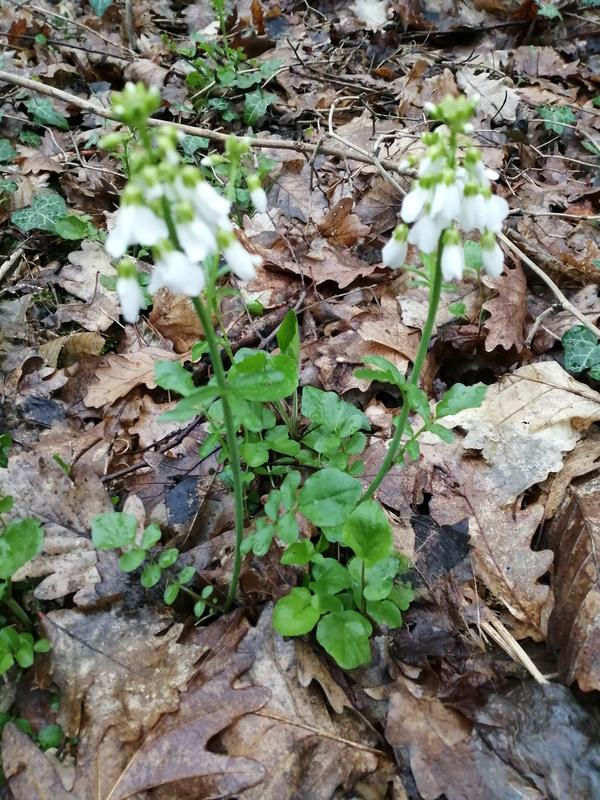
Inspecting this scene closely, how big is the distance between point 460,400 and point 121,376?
82.4 inches

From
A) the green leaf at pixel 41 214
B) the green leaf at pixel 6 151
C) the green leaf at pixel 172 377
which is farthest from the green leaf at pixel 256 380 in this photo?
the green leaf at pixel 6 151

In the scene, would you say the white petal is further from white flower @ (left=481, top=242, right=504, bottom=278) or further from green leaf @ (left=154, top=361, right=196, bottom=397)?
green leaf @ (left=154, top=361, right=196, bottom=397)

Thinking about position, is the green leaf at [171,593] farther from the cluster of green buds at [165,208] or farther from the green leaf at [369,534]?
the cluster of green buds at [165,208]

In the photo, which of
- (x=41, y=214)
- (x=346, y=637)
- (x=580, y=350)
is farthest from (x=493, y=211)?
(x=41, y=214)

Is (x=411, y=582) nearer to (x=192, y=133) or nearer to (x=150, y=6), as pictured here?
(x=192, y=133)

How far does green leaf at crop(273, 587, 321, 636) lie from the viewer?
2232 millimetres

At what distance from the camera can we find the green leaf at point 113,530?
223 cm

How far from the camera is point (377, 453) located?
121 inches

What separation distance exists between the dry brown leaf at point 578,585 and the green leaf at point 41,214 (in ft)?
12.6

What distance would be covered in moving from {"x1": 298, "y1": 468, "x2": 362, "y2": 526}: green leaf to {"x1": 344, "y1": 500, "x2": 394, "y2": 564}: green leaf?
0.15 feet

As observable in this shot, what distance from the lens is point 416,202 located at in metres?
1.77

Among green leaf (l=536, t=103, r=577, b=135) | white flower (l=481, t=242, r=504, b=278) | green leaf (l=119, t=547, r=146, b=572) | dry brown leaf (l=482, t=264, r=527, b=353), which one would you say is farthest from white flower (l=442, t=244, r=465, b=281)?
green leaf (l=536, t=103, r=577, b=135)

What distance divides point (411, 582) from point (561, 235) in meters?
3.08

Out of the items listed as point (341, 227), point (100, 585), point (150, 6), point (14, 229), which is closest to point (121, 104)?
point (100, 585)
